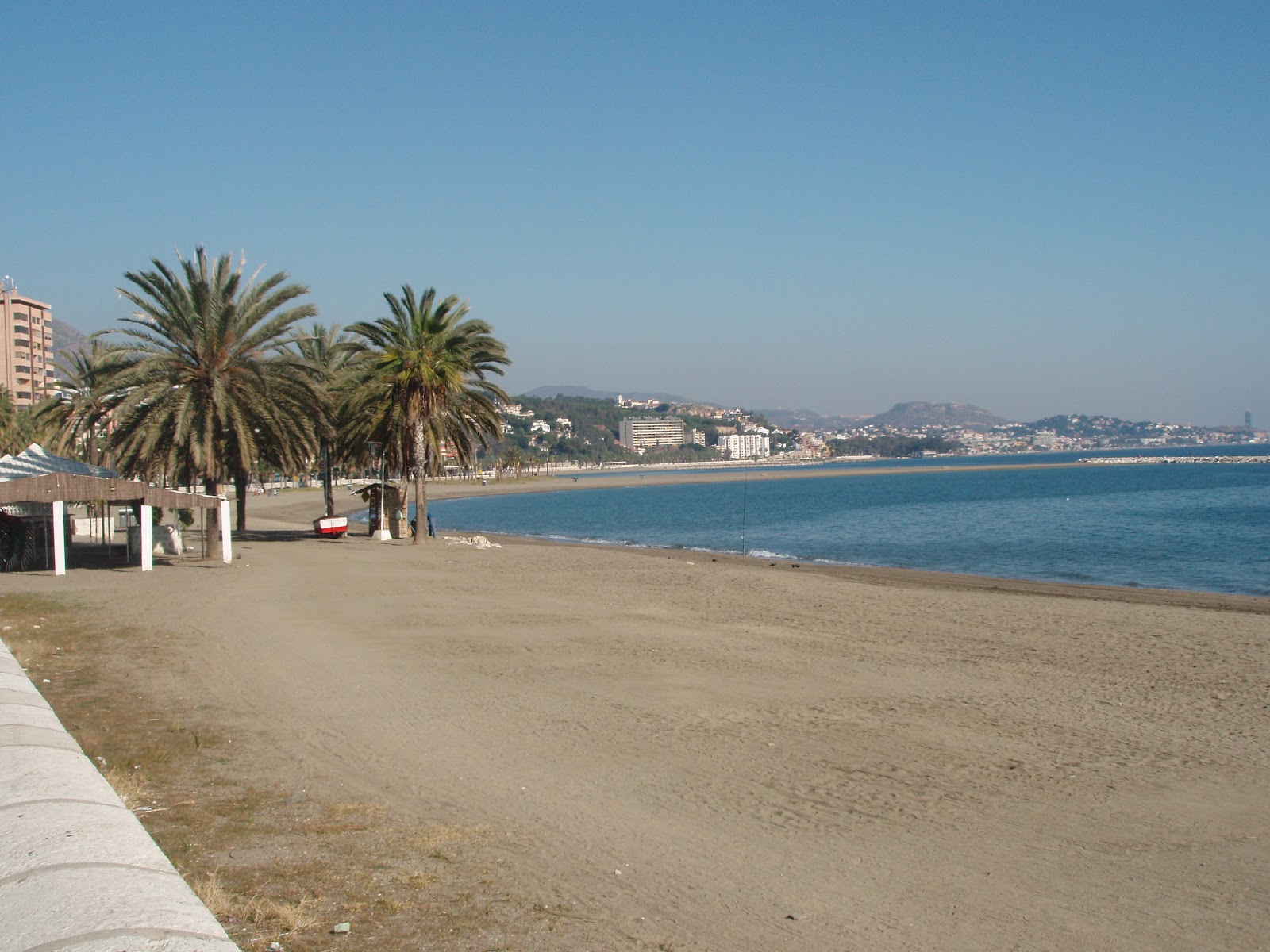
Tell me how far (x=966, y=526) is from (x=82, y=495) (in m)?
39.5

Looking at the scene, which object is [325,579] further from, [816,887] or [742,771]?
[816,887]

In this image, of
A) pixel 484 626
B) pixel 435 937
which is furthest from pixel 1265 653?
pixel 435 937

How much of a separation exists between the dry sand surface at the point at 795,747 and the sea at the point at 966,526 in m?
12.2

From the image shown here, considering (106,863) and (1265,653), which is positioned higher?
(106,863)

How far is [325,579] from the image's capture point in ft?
70.4

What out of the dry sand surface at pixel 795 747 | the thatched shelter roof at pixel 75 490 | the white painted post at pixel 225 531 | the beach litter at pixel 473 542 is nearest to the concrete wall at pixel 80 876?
the dry sand surface at pixel 795 747

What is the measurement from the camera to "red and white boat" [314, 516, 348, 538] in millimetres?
34375

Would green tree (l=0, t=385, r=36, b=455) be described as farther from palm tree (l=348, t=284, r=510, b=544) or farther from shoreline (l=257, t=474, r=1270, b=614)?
palm tree (l=348, t=284, r=510, b=544)

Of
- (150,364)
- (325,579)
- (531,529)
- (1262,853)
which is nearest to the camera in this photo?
(1262,853)

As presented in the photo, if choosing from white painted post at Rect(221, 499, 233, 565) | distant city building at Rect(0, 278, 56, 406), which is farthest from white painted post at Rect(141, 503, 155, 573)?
distant city building at Rect(0, 278, 56, 406)

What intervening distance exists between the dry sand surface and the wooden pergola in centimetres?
270

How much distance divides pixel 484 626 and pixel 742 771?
8.09 meters

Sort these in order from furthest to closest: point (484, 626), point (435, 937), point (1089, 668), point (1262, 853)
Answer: point (484, 626) < point (1089, 668) < point (1262, 853) < point (435, 937)

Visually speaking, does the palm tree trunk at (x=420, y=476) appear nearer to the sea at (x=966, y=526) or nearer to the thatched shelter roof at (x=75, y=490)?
the thatched shelter roof at (x=75, y=490)
